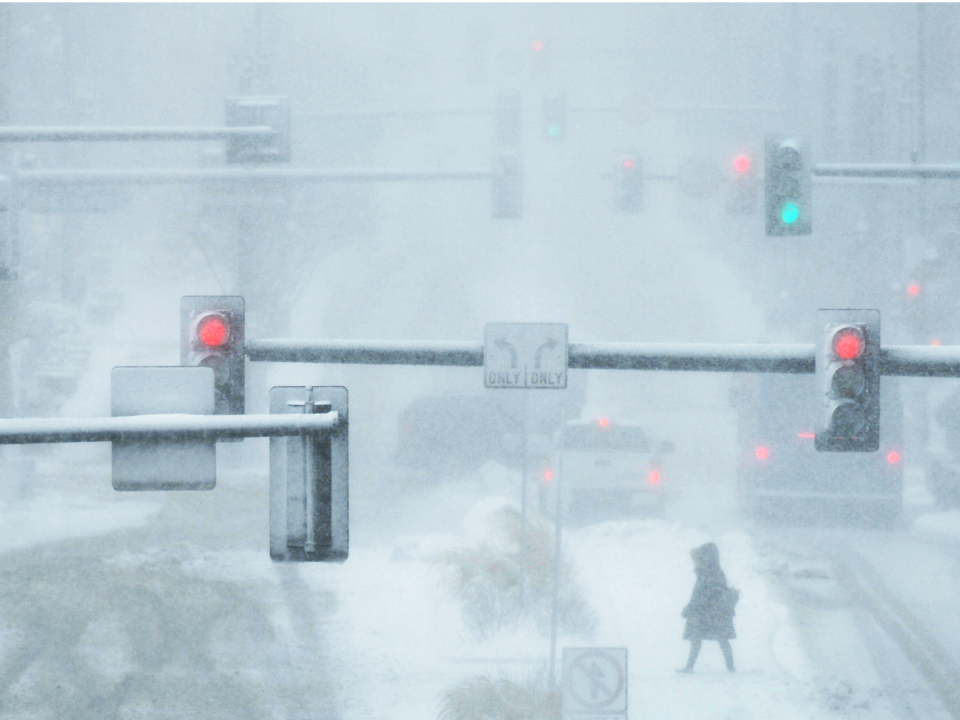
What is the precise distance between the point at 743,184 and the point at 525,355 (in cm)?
769

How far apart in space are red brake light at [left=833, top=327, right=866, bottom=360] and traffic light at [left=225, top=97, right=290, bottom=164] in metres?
5.57

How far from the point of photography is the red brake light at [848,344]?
566 centimetres

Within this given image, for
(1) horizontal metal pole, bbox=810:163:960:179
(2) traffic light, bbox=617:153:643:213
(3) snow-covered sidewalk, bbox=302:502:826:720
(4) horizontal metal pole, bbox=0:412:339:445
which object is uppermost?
(2) traffic light, bbox=617:153:643:213

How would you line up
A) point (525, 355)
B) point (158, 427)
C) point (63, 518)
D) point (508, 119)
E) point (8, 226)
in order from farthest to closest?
point (63, 518) < point (508, 119) < point (8, 226) < point (525, 355) < point (158, 427)

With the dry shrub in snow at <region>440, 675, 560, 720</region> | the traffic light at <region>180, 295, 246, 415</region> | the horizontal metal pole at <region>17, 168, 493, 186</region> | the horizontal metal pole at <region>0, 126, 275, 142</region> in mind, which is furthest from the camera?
the horizontal metal pole at <region>17, 168, 493, 186</region>

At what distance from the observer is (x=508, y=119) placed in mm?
14938

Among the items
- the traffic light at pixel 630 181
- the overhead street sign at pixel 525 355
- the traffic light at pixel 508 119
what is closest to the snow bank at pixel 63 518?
the traffic light at pixel 508 119

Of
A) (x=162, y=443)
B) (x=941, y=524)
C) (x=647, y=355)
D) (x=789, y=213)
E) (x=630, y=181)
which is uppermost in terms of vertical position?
(x=630, y=181)

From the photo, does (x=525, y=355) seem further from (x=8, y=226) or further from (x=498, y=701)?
(x=498, y=701)

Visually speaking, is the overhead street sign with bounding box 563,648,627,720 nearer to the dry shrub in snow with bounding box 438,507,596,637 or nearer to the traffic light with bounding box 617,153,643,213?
the dry shrub in snow with bounding box 438,507,596,637

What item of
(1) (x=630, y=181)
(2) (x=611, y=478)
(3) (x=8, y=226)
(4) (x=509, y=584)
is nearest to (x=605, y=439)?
(2) (x=611, y=478)

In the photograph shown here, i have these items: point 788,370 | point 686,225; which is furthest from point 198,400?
point 686,225

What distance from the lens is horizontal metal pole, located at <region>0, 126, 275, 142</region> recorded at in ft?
30.2

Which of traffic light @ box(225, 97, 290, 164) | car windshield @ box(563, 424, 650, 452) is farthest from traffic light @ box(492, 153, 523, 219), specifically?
car windshield @ box(563, 424, 650, 452)
